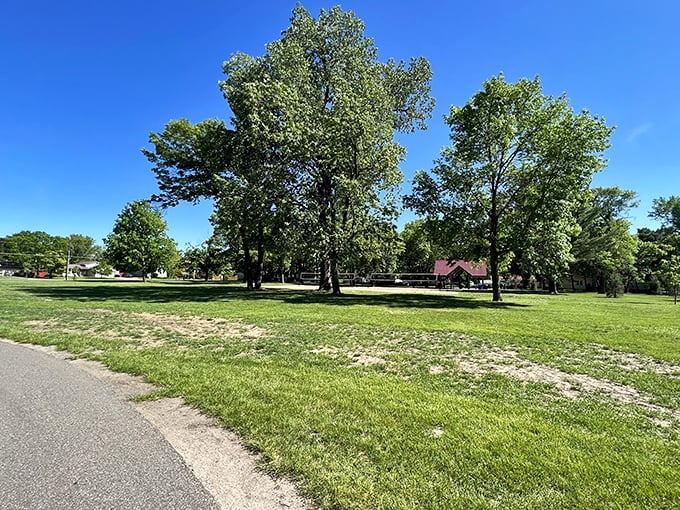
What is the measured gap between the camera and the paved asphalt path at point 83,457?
275cm

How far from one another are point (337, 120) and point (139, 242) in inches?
1673

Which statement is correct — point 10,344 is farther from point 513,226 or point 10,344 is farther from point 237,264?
point 237,264

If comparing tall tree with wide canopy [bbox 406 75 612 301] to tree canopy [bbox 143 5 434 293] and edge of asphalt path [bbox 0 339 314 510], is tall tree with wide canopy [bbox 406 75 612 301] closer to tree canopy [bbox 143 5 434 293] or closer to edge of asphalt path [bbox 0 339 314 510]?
tree canopy [bbox 143 5 434 293]

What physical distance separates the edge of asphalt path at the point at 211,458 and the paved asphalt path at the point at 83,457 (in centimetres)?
6

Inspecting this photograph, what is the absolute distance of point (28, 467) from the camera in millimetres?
3166

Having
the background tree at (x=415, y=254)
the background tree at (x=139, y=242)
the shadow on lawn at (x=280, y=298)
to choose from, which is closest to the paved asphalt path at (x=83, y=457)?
the shadow on lawn at (x=280, y=298)

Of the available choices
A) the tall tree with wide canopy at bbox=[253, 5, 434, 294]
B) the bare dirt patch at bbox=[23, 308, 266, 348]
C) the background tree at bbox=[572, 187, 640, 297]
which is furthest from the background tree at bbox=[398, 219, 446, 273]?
the bare dirt patch at bbox=[23, 308, 266, 348]

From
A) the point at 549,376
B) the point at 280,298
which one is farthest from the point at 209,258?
the point at 549,376

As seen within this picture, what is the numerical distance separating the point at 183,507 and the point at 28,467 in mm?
1594

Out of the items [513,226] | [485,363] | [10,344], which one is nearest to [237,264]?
[513,226]

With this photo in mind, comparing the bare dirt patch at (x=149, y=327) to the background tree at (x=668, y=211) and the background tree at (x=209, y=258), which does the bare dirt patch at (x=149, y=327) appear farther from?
the background tree at (x=668, y=211)

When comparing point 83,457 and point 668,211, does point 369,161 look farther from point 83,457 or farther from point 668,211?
point 668,211

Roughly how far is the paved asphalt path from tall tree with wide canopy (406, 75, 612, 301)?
72.2ft

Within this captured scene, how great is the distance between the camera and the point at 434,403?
186 inches
